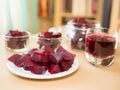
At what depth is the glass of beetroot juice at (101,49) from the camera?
77 centimetres

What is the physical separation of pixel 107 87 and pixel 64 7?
1617 mm

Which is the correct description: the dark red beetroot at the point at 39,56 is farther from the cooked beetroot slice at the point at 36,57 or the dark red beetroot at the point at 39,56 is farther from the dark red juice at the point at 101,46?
the dark red juice at the point at 101,46

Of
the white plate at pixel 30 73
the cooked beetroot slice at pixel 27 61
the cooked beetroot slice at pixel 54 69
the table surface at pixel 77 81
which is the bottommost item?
the table surface at pixel 77 81

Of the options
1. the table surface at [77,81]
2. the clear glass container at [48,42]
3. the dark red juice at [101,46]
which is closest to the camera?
the table surface at [77,81]

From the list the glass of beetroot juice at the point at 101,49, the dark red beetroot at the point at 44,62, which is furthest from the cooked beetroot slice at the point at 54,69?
the glass of beetroot juice at the point at 101,49

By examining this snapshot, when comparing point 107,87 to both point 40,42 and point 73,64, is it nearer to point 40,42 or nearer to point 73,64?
point 73,64

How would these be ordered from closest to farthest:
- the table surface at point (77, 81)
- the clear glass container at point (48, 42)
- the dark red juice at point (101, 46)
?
the table surface at point (77, 81)
the dark red juice at point (101, 46)
the clear glass container at point (48, 42)

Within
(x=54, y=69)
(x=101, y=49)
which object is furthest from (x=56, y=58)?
(x=101, y=49)

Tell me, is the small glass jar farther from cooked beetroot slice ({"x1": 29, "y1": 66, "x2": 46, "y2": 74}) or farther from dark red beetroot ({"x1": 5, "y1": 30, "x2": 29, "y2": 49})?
cooked beetroot slice ({"x1": 29, "y1": 66, "x2": 46, "y2": 74})

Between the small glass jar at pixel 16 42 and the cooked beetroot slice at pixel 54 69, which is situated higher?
the small glass jar at pixel 16 42

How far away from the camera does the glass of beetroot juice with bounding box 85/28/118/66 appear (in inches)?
30.2

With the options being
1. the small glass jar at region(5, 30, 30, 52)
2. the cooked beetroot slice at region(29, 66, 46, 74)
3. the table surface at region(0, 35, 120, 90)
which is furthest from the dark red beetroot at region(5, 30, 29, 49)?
the cooked beetroot slice at region(29, 66, 46, 74)

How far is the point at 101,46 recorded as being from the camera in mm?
766

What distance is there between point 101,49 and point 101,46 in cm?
1
